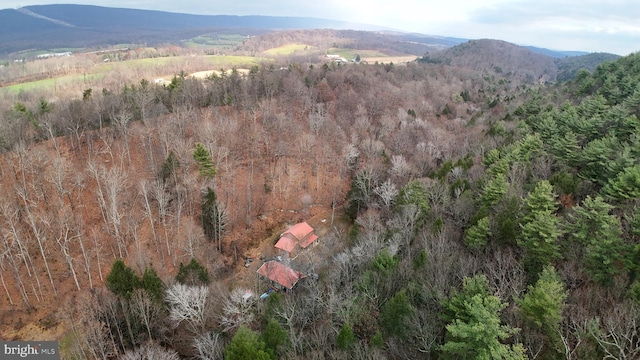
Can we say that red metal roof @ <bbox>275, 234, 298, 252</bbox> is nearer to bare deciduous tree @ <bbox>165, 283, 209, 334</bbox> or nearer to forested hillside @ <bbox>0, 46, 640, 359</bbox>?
forested hillside @ <bbox>0, 46, 640, 359</bbox>

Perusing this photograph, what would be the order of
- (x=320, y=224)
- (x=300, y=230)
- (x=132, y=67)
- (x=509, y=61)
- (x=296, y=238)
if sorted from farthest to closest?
(x=509, y=61), (x=132, y=67), (x=320, y=224), (x=300, y=230), (x=296, y=238)

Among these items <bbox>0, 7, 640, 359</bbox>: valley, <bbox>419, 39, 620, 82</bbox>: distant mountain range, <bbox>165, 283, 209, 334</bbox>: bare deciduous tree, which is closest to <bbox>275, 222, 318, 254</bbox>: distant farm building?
<bbox>0, 7, 640, 359</bbox>: valley

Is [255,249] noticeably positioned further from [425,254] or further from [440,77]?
[440,77]

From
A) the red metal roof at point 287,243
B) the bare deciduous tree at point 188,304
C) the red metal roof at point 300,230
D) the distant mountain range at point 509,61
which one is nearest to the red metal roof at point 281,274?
the red metal roof at point 287,243

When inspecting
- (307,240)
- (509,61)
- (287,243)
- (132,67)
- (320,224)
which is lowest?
(320,224)

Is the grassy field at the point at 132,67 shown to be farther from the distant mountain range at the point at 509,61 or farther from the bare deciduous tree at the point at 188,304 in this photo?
the distant mountain range at the point at 509,61

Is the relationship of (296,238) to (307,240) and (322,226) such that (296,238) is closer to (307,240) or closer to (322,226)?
(307,240)

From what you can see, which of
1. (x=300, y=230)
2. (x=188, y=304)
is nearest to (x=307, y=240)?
(x=300, y=230)
